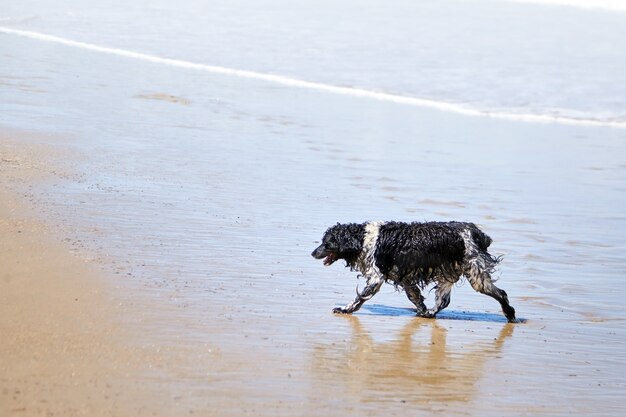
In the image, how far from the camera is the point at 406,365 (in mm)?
6398

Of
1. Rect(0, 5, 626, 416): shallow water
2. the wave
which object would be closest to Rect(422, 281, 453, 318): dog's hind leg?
Rect(0, 5, 626, 416): shallow water

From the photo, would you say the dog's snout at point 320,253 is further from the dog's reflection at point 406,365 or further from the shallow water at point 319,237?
the dog's reflection at point 406,365

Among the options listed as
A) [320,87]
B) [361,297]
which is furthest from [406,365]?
[320,87]

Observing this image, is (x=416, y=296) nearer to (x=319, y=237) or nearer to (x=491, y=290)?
(x=491, y=290)

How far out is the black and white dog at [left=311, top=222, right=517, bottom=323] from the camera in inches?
305

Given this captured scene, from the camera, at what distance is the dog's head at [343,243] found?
7883 mm

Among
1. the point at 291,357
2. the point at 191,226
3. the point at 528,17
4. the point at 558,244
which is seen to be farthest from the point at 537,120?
the point at 528,17

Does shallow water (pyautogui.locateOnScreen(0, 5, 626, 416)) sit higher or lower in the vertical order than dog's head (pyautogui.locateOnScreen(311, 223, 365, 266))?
lower

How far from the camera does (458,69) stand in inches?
1009

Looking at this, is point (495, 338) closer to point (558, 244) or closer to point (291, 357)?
point (291, 357)

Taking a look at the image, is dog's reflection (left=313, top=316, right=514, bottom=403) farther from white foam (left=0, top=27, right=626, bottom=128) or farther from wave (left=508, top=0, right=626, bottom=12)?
wave (left=508, top=0, right=626, bottom=12)

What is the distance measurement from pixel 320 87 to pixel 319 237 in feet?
40.6

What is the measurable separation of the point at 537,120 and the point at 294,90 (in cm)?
470

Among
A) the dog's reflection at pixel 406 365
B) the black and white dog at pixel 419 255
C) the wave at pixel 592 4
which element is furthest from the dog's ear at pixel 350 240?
the wave at pixel 592 4
